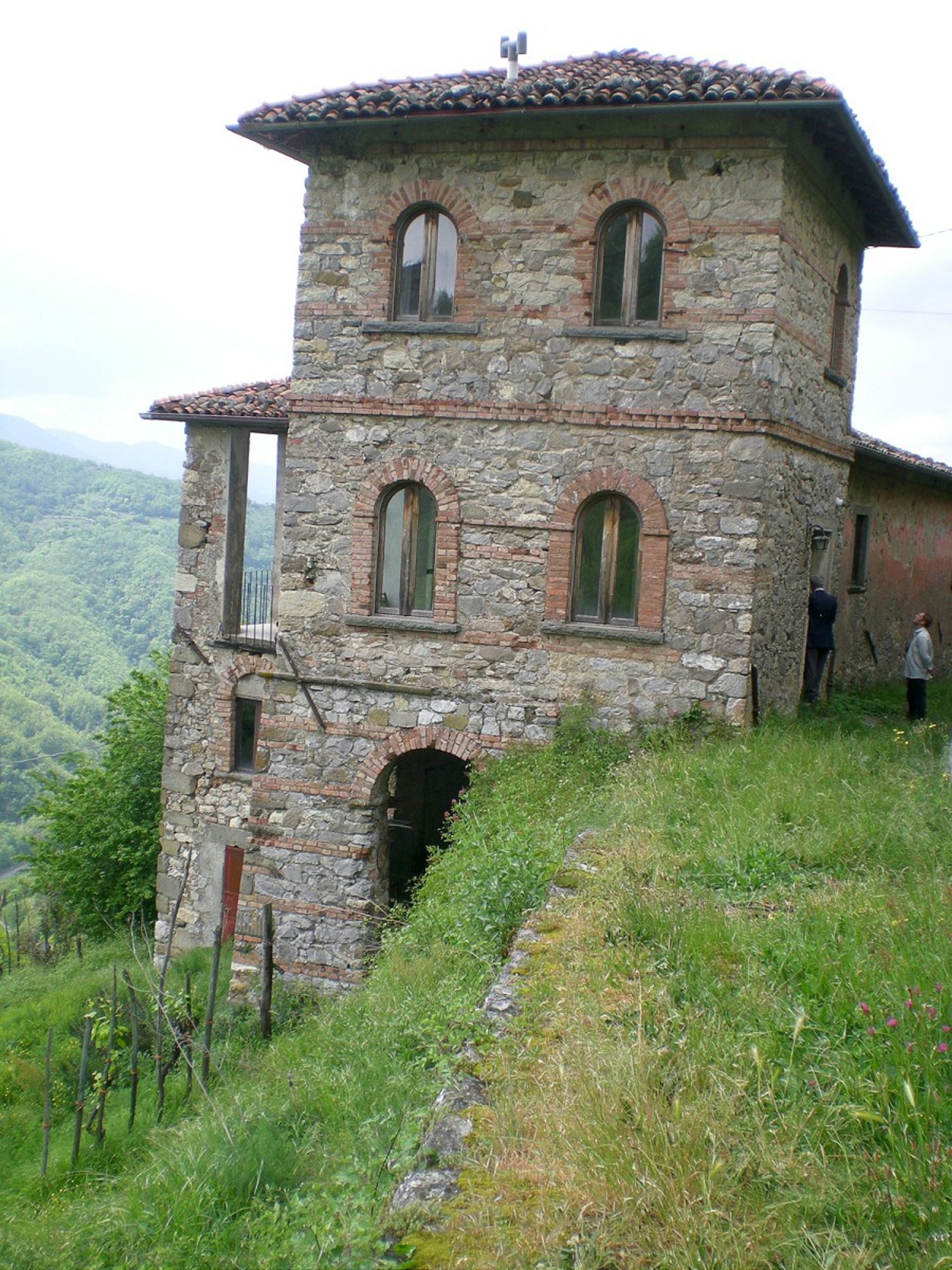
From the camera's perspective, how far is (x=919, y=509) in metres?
19.6

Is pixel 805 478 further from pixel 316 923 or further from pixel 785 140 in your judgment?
pixel 316 923

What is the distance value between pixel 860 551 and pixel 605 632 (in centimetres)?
735

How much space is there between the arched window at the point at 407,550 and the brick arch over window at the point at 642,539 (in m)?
1.38

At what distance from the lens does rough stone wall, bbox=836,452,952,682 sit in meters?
16.2

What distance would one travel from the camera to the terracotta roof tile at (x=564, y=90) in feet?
32.4

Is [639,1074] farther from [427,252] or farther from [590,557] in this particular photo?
[427,252]

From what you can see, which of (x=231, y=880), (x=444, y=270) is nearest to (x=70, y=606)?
(x=231, y=880)

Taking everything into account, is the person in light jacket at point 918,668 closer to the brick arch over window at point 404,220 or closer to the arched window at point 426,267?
the brick arch over window at point 404,220

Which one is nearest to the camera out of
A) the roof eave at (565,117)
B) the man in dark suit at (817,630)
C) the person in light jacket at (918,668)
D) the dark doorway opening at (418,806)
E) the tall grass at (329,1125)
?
the tall grass at (329,1125)

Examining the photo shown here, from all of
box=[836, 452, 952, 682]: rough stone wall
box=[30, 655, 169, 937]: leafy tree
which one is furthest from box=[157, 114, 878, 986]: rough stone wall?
box=[30, 655, 169, 937]: leafy tree

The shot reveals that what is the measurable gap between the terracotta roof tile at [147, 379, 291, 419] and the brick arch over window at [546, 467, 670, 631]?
242 inches

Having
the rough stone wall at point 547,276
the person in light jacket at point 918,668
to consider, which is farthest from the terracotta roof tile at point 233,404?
the person in light jacket at point 918,668

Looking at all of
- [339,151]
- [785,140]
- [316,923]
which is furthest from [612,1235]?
[339,151]

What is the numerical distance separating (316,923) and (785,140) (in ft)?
31.0
